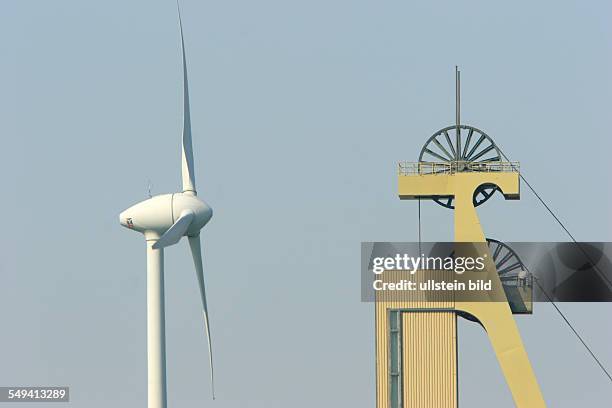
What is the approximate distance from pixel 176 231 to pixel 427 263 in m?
16.4

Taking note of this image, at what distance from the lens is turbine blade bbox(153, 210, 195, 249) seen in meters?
96.4

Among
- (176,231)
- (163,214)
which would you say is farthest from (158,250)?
(176,231)

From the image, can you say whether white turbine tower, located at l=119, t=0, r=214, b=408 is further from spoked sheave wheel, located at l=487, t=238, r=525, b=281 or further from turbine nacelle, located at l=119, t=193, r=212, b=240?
spoked sheave wheel, located at l=487, t=238, r=525, b=281

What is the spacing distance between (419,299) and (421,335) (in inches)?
74.6

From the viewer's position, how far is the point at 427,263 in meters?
109

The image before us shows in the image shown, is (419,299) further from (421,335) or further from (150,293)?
(150,293)

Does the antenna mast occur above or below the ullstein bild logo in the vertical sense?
above

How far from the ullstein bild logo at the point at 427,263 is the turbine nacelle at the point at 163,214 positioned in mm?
10732

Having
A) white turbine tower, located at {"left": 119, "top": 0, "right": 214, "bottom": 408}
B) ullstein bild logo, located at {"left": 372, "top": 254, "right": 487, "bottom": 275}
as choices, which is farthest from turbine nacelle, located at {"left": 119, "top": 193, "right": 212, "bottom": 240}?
ullstein bild logo, located at {"left": 372, "top": 254, "right": 487, "bottom": 275}

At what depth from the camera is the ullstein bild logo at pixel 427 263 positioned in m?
108

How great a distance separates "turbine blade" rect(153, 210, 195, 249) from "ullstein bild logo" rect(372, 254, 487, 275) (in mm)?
12429

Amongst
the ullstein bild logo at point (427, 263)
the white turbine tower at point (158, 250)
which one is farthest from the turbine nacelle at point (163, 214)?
the ullstein bild logo at point (427, 263)

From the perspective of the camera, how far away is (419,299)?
108500mm

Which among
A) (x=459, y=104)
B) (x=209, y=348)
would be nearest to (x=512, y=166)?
(x=459, y=104)
